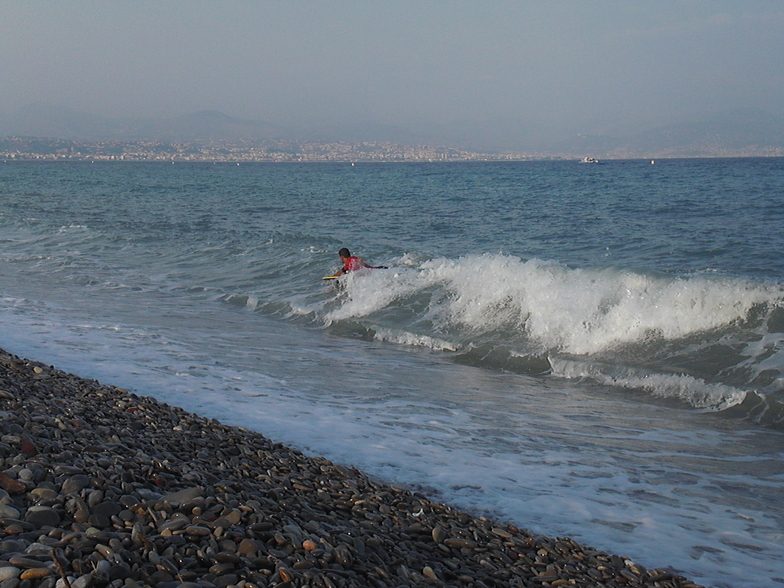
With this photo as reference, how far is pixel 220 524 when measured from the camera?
12.4 ft

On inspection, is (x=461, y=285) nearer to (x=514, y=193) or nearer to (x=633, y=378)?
(x=633, y=378)

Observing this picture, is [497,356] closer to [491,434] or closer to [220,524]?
[491,434]

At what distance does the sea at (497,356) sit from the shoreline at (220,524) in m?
0.60

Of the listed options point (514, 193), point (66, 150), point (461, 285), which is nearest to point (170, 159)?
point (66, 150)

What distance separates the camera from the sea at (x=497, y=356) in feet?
18.8

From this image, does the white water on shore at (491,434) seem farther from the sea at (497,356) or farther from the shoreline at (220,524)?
the shoreline at (220,524)

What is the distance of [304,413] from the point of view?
25.0ft

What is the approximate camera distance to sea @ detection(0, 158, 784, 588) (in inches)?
226

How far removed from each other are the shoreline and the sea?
0.60 meters


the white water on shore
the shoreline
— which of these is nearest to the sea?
the white water on shore

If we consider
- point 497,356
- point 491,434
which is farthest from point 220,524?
point 497,356

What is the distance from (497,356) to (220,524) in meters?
8.00

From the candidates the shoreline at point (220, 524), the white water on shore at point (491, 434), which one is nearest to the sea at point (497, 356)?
the white water on shore at point (491, 434)

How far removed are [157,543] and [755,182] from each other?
150ft
